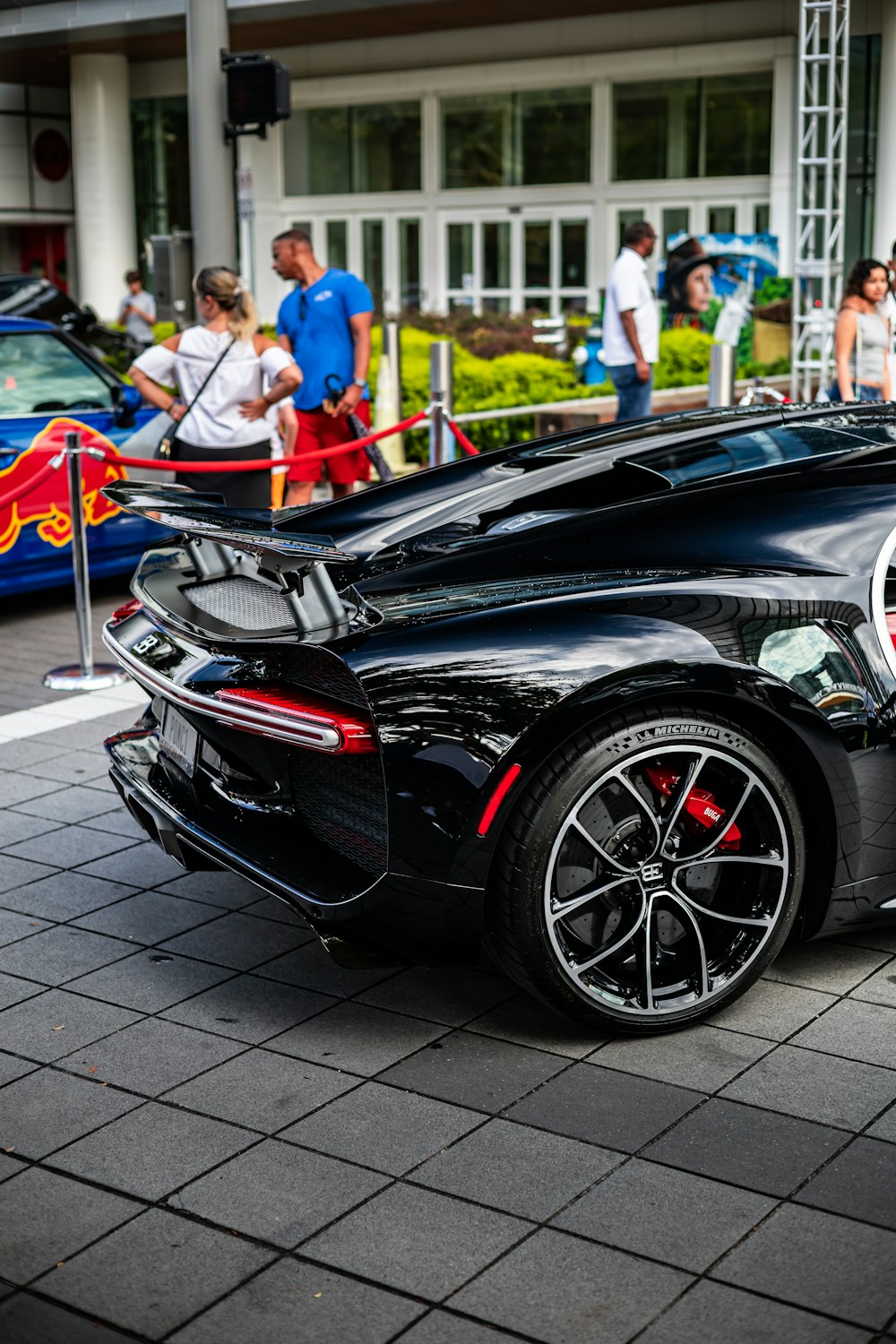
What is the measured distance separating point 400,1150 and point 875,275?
7964mm

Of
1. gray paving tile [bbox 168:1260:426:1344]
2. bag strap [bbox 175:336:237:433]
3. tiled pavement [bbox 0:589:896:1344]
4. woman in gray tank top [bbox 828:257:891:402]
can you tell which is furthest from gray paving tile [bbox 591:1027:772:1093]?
woman in gray tank top [bbox 828:257:891:402]

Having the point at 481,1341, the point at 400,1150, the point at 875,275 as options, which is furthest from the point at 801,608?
the point at 875,275

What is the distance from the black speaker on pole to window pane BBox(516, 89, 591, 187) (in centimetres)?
2155

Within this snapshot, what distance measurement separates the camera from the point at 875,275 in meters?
9.70

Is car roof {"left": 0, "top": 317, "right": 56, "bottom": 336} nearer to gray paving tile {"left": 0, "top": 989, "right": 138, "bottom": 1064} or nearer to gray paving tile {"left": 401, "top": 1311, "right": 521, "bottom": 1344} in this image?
gray paving tile {"left": 0, "top": 989, "right": 138, "bottom": 1064}

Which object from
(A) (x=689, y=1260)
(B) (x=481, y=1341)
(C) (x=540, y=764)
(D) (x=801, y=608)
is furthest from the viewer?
(D) (x=801, y=608)

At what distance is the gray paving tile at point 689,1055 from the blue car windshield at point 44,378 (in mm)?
6012

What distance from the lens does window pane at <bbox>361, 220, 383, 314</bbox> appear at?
3284cm

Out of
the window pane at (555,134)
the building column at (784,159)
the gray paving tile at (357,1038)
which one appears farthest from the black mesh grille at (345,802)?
the window pane at (555,134)

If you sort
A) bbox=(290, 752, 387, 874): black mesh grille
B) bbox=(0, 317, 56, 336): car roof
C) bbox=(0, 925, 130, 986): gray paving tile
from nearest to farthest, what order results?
1. bbox=(290, 752, 387, 874): black mesh grille
2. bbox=(0, 925, 130, 986): gray paving tile
3. bbox=(0, 317, 56, 336): car roof

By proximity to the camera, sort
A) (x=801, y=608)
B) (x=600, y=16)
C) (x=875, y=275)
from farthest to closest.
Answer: (x=600, y=16)
(x=875, y=275)
(x=801, y=608)

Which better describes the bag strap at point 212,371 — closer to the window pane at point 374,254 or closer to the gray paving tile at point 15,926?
the gray paving tile at point 15,926

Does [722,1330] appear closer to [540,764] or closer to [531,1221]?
[531,1221]

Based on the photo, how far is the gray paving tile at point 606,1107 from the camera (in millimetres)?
3154
